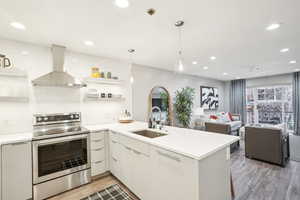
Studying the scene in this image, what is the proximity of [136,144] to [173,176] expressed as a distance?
69 cm

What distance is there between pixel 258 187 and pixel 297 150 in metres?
3.06

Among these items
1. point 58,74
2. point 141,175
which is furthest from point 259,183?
point 58,74

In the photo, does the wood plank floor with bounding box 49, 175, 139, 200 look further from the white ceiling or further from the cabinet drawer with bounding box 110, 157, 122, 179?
the white ceiling

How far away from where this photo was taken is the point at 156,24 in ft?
6.49

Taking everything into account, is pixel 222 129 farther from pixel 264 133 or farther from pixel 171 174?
pixel 171 174

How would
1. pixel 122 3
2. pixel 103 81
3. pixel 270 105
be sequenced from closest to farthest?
pixel 122 3 → pixel 103 81 → pixel 270 105

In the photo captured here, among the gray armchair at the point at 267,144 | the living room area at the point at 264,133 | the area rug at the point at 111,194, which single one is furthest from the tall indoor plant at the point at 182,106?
the area rug at the point at 111,194

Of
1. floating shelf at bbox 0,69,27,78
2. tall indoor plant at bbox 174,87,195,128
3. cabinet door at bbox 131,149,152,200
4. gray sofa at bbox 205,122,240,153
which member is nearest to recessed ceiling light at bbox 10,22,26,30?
floating shelf at bbox 0,69,27,78

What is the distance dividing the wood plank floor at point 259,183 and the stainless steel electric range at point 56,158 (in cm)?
18

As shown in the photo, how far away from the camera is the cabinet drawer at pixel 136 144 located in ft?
5.73

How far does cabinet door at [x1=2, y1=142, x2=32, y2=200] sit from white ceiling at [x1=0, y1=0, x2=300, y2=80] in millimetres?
1792

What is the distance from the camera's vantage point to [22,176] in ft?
6.30

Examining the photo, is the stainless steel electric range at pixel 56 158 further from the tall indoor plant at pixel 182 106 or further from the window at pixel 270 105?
the window at pixel 270 105

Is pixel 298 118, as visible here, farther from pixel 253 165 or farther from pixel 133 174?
pixel 133 174
